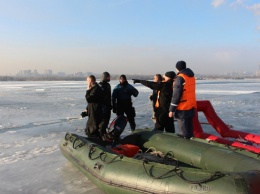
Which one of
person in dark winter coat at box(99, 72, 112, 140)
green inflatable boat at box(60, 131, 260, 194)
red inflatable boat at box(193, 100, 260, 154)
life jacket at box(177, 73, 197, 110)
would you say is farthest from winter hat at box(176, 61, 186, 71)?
red inflatable boat at box(193, 100, 260, 154)

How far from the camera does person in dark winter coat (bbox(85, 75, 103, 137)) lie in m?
4.98

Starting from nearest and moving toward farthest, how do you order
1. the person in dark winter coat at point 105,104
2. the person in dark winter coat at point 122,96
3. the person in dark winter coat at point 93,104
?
1. the person in dark winter coat at point 93,104
2. the person in dark winter coat at point 105,104
3. the person in dark winter coat at point 122,96

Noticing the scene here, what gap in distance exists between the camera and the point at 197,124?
6227 mm

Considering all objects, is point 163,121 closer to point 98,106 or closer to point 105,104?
point 105,104

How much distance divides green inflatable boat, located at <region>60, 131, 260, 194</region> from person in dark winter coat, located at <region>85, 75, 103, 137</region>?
26 cm

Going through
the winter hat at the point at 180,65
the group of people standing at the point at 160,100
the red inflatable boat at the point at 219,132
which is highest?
the winter hat at the point at 180,65

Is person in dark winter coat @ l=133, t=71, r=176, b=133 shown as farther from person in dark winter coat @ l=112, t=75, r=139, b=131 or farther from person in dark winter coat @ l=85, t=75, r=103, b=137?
person in dark winter coat @ l=112, t=75, r=139, b=131

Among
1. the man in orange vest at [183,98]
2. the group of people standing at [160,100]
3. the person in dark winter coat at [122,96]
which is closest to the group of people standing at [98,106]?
the group of people standing at [160,100]

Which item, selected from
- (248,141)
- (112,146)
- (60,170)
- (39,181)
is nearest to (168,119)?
(112,146)

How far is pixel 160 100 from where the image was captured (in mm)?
5309

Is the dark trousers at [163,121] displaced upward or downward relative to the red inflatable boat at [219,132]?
upward

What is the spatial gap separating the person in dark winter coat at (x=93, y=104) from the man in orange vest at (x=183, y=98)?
1287 mm

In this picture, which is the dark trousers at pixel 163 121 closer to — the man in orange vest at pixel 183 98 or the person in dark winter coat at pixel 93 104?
the man in orange vest at pixel 183 98

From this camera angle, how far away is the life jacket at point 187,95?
4.40 m
